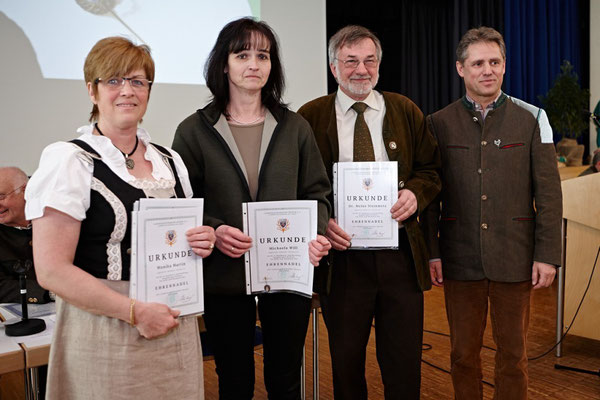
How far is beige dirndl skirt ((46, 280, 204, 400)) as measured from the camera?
1265mm

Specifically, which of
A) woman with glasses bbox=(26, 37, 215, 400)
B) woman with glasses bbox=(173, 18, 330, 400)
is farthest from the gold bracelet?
woman with glasses bbox=(173, 18, 330, 400)

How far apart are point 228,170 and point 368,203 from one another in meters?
0.58

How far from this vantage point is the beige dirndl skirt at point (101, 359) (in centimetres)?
126

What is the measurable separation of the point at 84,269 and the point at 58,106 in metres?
2.81

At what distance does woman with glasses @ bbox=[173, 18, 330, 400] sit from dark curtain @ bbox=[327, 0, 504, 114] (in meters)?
5.40

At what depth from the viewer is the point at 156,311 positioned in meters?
1.27

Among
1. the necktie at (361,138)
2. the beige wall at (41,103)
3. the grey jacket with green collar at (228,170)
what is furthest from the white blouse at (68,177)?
the beige wall at (41,103)

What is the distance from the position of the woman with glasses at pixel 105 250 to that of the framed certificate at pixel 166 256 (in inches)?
1.3

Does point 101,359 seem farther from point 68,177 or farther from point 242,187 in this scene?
point 242,187

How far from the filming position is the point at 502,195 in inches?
86.7

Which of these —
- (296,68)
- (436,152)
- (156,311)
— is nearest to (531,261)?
(436,152)

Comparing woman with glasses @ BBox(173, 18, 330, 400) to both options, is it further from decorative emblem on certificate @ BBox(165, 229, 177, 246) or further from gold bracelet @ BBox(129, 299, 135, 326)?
gold bracelet @ BBox(129, 299, 135, 326)

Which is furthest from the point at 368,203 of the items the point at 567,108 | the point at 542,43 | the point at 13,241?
the point at 542,43

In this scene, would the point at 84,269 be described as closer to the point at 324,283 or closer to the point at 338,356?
the point at 324,283
